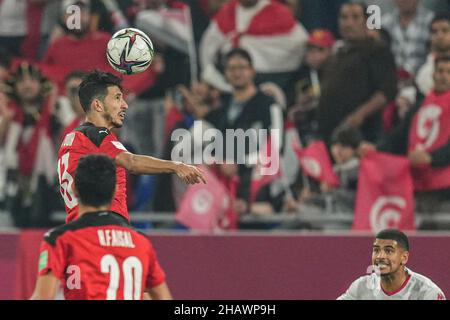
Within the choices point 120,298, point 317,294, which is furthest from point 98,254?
point 317,294

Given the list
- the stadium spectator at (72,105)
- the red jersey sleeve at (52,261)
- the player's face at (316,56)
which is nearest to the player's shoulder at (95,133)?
the red jersey sleeve at (52,261)

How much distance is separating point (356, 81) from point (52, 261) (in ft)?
21.0

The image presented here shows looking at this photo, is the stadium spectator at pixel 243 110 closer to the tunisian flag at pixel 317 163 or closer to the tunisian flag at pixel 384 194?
the tunisian flag at pixel 317 163

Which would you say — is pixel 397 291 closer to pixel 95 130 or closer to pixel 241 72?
pixel 95 130

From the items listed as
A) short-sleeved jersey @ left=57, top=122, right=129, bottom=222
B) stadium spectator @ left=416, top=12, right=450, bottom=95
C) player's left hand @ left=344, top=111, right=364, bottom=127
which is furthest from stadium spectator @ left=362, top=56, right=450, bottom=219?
short-sleeved jersey @ left=57, top=122, right=129, bottom=222

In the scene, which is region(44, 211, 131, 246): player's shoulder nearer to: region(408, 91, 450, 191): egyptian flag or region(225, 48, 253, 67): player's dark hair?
region(408, 91, 450, 191): egyptian flag

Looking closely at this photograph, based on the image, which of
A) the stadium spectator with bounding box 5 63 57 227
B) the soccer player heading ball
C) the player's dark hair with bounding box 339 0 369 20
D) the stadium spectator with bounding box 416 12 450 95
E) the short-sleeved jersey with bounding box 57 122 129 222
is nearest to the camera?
the short-sleeved jersey with bounding box 57 122 129 222

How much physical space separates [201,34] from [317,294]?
3.36 metres

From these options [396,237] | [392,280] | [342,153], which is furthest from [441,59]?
[392,280]

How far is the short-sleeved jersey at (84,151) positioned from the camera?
9.04 meters

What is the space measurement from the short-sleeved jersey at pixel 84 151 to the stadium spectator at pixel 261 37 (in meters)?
4.32

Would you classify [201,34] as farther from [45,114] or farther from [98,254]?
[98,254]

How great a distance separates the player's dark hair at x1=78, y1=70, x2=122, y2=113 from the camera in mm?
9359

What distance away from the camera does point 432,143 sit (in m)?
12.2
